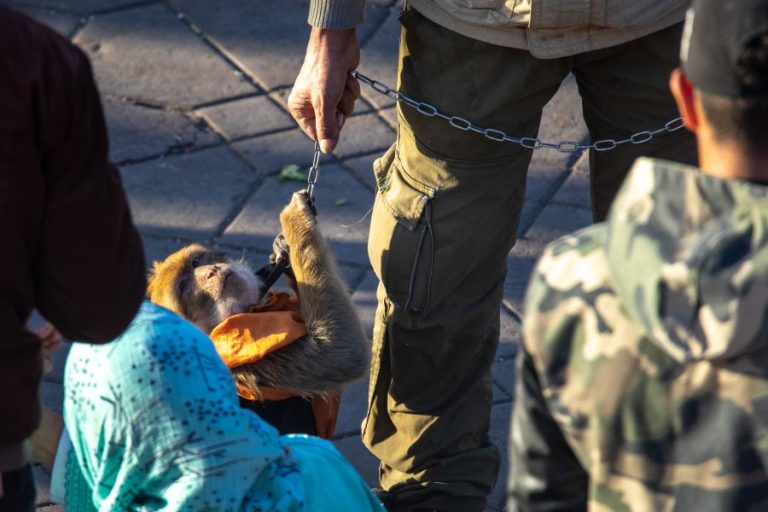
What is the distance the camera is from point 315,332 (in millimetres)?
3197

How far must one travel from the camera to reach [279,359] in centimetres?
312

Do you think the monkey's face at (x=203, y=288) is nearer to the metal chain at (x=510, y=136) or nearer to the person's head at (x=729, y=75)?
the metal chain at (x=510, y=136)

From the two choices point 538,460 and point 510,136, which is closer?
point 538,460

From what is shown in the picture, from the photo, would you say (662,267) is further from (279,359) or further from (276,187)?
(276,187)

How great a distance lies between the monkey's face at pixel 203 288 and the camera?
10.8 ft

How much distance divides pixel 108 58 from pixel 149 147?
672 millimetres

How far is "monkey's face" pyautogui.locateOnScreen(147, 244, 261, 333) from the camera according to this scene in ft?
10.8

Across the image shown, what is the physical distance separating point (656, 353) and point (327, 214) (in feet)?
9.46

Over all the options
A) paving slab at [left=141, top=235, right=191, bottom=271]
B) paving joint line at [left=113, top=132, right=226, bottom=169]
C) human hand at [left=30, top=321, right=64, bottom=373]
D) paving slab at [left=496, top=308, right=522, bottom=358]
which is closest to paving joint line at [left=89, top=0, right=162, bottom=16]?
paving joint line at [left=113, top=132, right=226, bottom=169]

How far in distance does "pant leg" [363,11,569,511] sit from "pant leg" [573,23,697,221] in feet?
0.32

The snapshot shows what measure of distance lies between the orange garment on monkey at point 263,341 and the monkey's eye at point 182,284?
0.84 ft

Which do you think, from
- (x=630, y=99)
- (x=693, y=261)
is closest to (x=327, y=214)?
(x=630, y=99)

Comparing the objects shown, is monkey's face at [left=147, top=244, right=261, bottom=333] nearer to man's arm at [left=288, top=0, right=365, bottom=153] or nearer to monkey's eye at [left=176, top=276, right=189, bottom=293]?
monkey's eye at [left=176, top=276, right=189, bottom=293]

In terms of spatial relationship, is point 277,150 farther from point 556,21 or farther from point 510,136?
point 556,21
